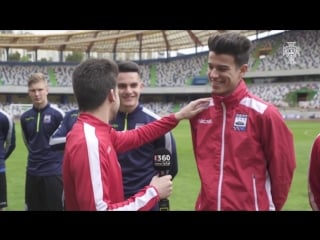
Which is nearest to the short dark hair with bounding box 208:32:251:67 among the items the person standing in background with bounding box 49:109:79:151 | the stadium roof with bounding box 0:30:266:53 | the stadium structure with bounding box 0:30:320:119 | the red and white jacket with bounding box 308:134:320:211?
the red and white jacket with bounding box 308:134:320:211

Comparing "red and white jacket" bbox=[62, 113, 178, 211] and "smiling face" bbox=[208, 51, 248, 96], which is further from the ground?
"smiling face" bbox=[208, 51, 248, 96]

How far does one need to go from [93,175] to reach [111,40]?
53.0 meters

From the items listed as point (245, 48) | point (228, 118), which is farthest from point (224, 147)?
point (245, 48)

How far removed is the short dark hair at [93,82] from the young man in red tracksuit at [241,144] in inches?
26.4

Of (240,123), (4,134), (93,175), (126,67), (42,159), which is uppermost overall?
(126,67)

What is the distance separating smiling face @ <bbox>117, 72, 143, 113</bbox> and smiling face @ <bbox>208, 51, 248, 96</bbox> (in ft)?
3.40

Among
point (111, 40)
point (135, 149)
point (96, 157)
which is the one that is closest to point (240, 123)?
point (96, 157)

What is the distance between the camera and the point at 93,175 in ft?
7.46

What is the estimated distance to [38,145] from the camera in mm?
5961

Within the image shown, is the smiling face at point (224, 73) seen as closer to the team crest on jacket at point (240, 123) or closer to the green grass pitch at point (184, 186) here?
the team crest on jacket at point (240, 123)

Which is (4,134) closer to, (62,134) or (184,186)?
(62,134)

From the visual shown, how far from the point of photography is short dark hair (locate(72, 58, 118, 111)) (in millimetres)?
2467

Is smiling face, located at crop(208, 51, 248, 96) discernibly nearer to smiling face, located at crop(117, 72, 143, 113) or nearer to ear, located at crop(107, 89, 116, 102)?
ear, located at crop(107, 89, 116, 102)
